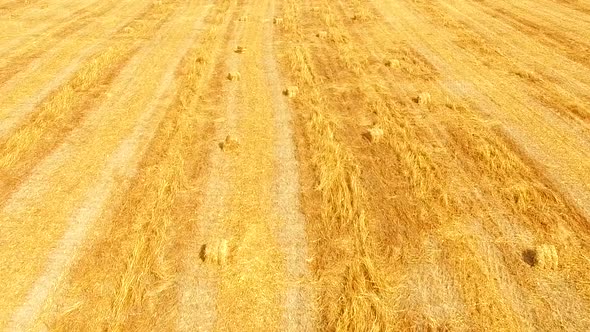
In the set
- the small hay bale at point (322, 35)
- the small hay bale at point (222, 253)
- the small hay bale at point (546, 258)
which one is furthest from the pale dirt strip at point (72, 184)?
the small hay bale at point (546, 258)

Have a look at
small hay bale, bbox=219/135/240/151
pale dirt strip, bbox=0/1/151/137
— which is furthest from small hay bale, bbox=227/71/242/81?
pale dirt strip, bbox=0/1/151/137

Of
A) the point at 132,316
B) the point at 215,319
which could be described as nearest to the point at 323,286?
the point at 215,319

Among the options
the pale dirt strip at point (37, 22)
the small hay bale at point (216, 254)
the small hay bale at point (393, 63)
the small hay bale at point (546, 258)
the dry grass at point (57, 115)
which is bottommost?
the pale dirt strip at point (37, 22)

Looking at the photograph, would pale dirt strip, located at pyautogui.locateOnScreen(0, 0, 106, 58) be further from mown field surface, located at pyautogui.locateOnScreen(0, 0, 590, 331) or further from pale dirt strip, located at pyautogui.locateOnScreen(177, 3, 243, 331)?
pale dirt strip, located at pyautogui.locateOnScreen(177, 3, 243, 331)

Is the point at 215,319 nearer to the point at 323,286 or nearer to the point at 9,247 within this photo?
the point at 323,286

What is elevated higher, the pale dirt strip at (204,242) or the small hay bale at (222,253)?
the small hay bale at (222,253)

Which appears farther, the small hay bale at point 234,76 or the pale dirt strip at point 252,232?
the small hay bale at point 234,76

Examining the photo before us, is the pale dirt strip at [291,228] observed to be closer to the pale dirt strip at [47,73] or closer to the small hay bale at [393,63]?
the small hay bale at [393,63]
